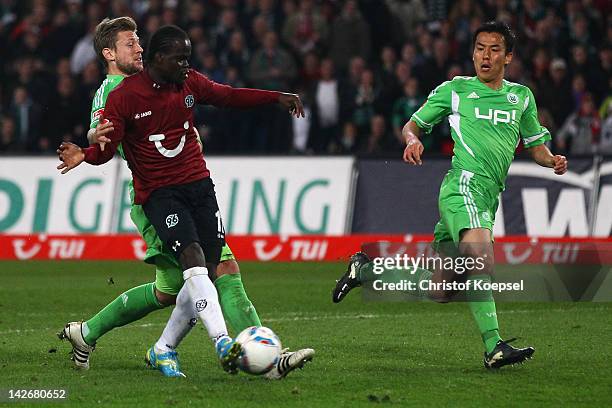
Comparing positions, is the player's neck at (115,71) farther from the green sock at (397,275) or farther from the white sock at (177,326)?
the green sock at (397,275)

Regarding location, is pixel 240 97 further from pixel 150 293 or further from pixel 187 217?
pixel 150 293

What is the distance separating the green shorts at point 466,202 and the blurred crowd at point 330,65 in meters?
8.49

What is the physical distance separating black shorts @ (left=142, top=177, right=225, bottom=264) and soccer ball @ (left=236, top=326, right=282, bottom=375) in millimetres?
688

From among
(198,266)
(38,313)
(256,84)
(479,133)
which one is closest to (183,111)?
(198,266)

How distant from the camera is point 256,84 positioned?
19.2 m

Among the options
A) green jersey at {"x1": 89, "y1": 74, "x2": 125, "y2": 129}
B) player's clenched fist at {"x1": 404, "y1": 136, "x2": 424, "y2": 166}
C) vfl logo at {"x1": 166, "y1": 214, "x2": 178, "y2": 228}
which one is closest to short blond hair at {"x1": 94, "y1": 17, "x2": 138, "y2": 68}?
green jersey at {"x1": 89, "y1": 74, "x2": 125, "y2": 129}

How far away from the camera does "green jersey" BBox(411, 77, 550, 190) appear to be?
28.4ft

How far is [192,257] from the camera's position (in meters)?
7.56

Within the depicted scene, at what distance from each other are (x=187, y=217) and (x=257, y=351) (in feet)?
3.18

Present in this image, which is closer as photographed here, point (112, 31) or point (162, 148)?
point (162, 148)

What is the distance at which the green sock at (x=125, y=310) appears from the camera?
8.24 meters

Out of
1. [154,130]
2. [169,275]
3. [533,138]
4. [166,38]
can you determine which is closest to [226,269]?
[169,275]

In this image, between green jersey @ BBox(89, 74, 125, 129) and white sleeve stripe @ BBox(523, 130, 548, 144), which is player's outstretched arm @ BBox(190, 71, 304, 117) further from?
white sleeve stripe @ BBox(523, 130, 548, 144)

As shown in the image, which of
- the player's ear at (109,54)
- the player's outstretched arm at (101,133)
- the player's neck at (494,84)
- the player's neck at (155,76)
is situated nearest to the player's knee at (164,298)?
the player's outstretched arm at (101,133)
